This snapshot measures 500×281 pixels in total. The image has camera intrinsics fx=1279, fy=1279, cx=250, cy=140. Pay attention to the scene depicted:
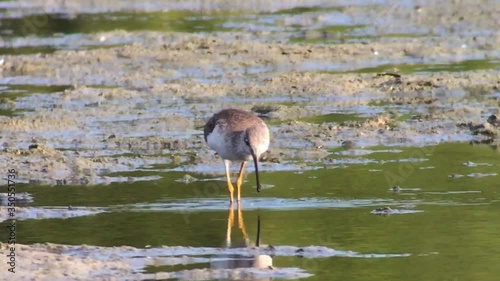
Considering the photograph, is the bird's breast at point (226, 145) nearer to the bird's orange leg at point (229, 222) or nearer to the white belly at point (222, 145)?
the white belly at point (222, 145)

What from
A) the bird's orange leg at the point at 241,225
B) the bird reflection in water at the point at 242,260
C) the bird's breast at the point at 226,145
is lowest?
the bird reflection in water at the point at 242,260

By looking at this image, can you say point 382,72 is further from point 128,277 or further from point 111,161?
point 128,277

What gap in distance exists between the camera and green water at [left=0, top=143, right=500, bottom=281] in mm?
8734

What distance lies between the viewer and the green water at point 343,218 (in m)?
8.73

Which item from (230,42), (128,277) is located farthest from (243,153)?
(230,42)

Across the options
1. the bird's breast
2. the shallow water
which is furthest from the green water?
the bird's breast

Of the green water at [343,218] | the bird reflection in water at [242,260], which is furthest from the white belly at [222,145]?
the bird reflection in water at [242,260]

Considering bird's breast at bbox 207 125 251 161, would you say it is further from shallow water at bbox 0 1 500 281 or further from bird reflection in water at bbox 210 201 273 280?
bird reflection in water at bbox 210 201 273 280

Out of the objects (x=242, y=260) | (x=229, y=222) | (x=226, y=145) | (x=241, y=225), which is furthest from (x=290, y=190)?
(x=242, y=260)

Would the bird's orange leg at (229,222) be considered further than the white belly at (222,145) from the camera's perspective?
No

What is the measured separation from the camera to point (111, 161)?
13023 mm

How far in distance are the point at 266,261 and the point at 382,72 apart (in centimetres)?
957

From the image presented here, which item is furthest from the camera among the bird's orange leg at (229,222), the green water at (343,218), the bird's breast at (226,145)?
the bird's breast at (226,145)

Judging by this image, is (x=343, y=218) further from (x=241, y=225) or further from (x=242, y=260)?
(x=242, y=260)
